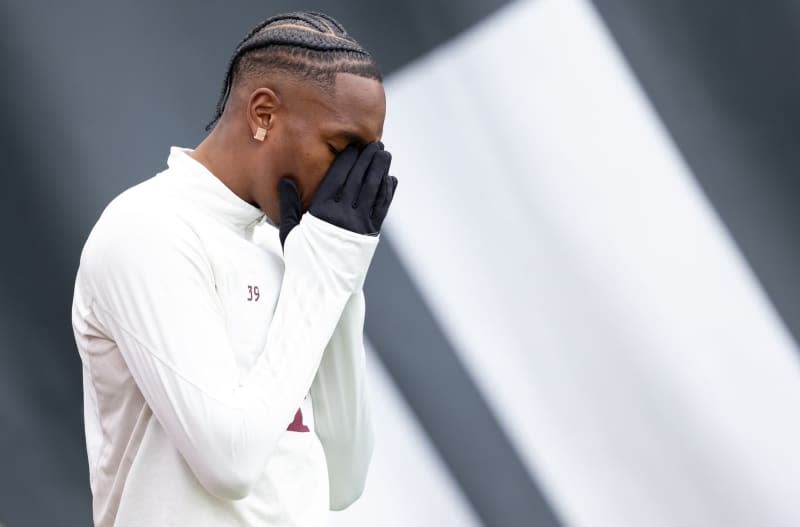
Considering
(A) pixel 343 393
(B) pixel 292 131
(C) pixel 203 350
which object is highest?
(B) pixel 292 131

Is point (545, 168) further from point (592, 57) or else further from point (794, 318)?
point (794, 318)

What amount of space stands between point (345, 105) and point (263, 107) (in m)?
0.07

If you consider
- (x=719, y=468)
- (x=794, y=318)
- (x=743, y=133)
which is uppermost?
(x=743, y=133)

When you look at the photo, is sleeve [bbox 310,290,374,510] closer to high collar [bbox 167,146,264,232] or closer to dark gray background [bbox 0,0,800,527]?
high collar [bbox 167,146,264,232]

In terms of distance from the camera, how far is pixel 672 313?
1610mm

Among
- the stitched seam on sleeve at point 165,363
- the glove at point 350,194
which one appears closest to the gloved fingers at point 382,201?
the glove at point 350,194

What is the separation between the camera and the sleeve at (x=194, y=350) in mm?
839

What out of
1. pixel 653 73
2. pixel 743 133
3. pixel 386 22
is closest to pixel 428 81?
pixel 386 22

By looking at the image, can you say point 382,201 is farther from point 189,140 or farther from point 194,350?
point 189,140

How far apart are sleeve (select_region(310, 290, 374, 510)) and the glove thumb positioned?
0.10 m

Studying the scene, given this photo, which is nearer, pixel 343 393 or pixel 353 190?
pixel 353 190

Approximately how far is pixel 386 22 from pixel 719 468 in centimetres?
78

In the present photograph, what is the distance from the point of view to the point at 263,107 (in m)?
0.95

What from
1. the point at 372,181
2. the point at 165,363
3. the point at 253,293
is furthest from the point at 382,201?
the point at 165,363
